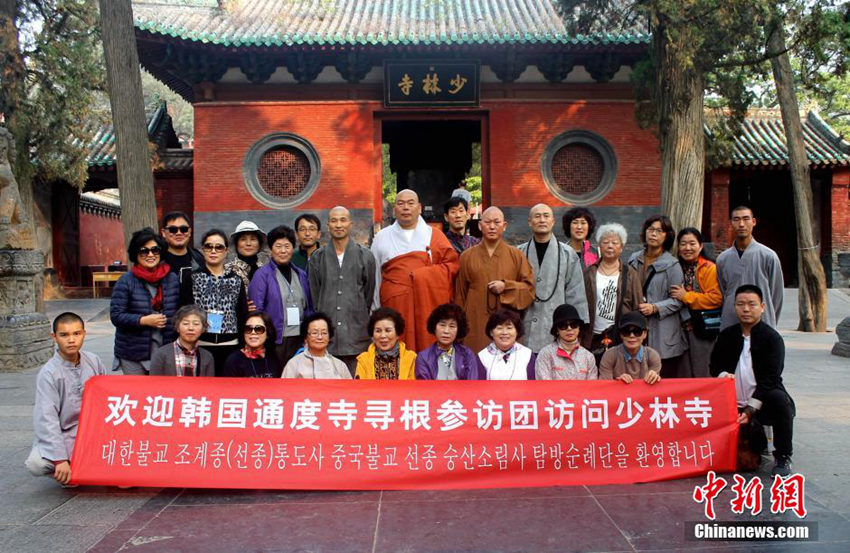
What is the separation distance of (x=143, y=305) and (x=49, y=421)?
92 centimetres

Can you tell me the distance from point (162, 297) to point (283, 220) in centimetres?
931

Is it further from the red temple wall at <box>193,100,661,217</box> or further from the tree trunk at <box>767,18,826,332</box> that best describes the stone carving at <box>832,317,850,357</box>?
the red temple wall at <box>193,100,661,217</box>

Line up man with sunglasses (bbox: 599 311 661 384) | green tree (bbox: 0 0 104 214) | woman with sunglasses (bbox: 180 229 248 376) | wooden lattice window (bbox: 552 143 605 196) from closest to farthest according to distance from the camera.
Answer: man with sunglasses (bbox: 599 311 661 384)
woman with sunglasses (bbox: 180 229 248 376)
green tree (bbox: 0 0 104 214)
wooden lattice window (bbox: 552 143 605 196)

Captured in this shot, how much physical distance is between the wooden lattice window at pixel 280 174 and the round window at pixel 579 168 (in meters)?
5.04

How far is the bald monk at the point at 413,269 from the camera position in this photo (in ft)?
15.8

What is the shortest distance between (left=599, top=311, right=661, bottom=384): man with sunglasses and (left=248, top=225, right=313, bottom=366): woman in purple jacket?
2.12 meters

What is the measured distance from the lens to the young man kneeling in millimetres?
3514

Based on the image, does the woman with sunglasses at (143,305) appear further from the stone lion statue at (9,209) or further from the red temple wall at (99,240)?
the red temple wall at (99,240)

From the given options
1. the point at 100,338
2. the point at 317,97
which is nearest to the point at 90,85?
the point at 317,97

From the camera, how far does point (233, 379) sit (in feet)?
12.3

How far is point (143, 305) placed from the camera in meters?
4.23

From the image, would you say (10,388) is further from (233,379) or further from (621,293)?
(621,293)

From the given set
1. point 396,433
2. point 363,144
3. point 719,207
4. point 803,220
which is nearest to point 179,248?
point 396,433

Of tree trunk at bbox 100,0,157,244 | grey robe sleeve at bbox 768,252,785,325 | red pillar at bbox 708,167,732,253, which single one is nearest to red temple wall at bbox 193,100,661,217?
red pillar at bbox 708,167,732,253
